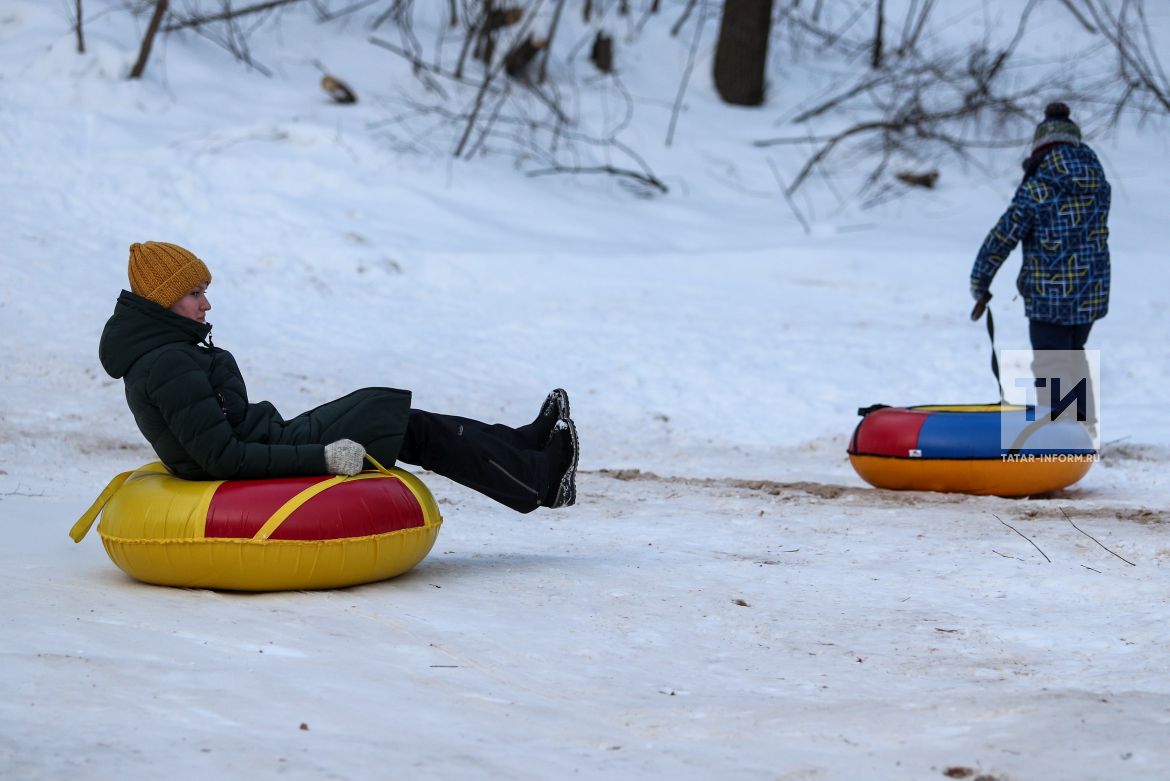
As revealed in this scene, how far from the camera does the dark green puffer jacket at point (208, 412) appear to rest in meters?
4.10

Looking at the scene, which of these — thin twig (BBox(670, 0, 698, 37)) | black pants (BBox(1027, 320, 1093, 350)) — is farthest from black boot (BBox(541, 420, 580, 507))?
thin twig (BBox(670, 0, 698, 37))

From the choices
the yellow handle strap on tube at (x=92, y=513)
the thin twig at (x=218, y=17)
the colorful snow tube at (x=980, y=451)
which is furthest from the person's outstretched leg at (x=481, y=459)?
the thin twig at (x=218, y=17)

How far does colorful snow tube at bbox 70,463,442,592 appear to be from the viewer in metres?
4.05

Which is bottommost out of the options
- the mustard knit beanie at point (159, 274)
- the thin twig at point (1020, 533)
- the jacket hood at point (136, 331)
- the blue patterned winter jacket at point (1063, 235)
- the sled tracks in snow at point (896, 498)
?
the sled tracks in snow at point (896, 498)

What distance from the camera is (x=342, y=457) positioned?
4.23 m

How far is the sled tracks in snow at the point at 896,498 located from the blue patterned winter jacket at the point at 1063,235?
1.03 m

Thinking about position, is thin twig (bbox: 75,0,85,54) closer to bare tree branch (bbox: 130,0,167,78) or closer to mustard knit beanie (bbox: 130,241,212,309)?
bare tree branch (bbox: 130,0,167,78)

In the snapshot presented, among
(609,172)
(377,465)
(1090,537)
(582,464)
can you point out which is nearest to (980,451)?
(1090,537)

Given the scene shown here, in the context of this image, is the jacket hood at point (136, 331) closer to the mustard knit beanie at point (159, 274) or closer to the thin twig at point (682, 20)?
the mustard knit beanie at point (159, 274)

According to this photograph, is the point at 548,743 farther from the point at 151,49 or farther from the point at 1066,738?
the point at 151,49

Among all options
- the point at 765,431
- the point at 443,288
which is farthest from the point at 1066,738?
the point at 443,288

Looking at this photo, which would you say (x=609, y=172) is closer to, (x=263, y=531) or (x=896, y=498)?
(x=896, y=498)

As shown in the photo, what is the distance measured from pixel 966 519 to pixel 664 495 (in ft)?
4.81

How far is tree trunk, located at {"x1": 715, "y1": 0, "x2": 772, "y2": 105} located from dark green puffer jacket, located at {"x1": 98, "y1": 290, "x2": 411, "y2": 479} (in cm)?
1228
